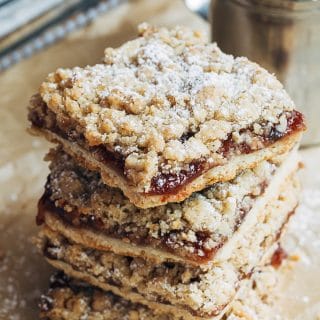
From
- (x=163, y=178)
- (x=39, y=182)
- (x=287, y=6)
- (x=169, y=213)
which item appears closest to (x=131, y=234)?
(x=169, y=213)

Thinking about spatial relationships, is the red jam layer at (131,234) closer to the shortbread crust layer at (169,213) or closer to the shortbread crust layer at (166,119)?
the shortbread crust layer at (169,213)

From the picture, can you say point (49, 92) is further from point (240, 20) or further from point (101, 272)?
point (240, 20)

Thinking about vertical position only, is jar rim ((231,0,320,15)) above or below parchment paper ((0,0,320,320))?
above

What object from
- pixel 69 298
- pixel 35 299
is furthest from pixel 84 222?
pixel 35 299

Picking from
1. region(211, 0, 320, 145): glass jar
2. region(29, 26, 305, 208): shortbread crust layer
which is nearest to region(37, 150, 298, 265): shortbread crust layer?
region(29, 26, 305, 208): shortbread crust layer

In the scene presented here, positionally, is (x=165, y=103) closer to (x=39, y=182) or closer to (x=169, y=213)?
(x=169, y=213)

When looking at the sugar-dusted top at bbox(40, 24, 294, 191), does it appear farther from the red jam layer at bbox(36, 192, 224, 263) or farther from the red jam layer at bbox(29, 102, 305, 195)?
the red jam layer at bbox(36, 192, 224, 263)

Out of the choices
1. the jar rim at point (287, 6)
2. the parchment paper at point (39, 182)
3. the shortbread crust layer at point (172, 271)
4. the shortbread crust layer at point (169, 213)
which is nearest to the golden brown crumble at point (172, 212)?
the shortbread crust layer at point (169, 213)
